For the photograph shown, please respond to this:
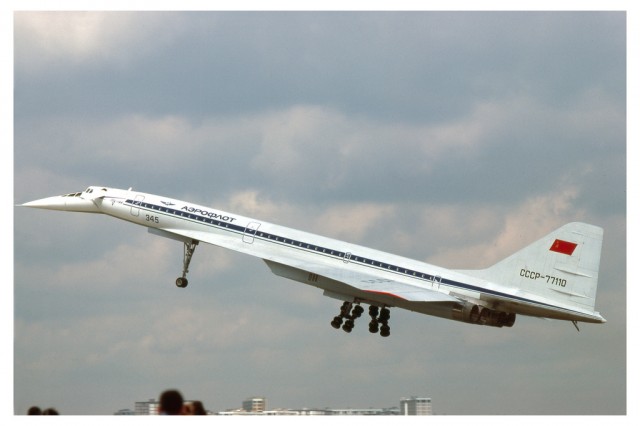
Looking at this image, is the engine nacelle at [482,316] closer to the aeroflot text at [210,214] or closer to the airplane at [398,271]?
the airplane at [398,271]

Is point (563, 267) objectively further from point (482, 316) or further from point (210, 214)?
point (210, 214)

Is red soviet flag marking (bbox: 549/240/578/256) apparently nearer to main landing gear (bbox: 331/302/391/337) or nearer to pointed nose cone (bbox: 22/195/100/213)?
main landing gear (bbox: 331/302/391/337)

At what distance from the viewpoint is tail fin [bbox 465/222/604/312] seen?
24.9m

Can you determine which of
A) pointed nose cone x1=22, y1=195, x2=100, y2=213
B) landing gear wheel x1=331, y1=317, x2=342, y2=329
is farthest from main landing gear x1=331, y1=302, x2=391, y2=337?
pointed nose cone x1=22, y1=195, x2=100, y2=213

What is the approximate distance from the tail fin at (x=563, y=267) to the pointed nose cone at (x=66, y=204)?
13.3 meters

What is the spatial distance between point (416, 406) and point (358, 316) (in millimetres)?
6759

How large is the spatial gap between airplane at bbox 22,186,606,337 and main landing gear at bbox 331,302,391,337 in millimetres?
29

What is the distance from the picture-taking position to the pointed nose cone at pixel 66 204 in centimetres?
3081

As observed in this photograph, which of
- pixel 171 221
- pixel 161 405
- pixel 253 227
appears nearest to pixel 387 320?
pixel 253 227

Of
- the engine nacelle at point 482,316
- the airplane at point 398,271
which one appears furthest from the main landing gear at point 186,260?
the engine nacelle at point 482,316

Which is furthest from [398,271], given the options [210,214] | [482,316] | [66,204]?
[66,204]

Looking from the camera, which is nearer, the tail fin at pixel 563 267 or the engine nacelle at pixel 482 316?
the tail fin at pixel 563 267

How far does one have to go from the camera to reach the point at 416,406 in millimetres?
33531

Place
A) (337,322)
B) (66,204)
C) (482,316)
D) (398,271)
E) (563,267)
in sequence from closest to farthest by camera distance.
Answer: (563,267) < (482,316) < (398,271) < (337,322) < (66,204)
